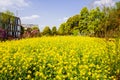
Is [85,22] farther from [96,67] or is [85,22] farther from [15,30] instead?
→ [96,67]

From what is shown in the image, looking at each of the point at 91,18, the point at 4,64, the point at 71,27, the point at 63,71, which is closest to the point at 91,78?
the point at 63,71

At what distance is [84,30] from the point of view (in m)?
56.8

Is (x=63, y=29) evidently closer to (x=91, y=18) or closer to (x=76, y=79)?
(x=91, y=18)

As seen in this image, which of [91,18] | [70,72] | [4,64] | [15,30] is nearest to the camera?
[70,72]

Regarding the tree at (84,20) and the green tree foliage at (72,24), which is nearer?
→ the tree at (84,20)

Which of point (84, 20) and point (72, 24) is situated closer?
Answer: point (84, 20)

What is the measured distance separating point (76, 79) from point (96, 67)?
121cm

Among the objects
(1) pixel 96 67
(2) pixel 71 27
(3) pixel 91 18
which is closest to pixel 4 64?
(1) pixel 96 67

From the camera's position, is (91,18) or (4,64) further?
(91,18)

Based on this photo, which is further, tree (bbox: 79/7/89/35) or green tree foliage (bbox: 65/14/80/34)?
green tree foliage (bbox: 65/14/80/34)

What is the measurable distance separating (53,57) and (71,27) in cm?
5570

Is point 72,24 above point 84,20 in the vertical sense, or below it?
below

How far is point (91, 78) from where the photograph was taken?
6941 mm

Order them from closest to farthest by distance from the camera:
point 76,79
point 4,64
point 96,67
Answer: point 76,79
point 96,67
point 4,64
